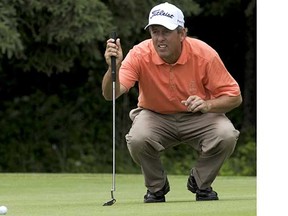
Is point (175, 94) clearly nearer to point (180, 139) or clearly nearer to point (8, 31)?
point (180, 139)

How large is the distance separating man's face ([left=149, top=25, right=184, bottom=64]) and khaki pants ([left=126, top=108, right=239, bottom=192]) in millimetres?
531

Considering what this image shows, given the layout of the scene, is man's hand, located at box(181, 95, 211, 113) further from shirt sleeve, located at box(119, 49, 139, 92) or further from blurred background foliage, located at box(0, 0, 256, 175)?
blurred background foliage, located at box(0, 0, 256, 175)

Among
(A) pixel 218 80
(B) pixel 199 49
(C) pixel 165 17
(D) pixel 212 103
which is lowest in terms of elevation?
(D) pixel 212 103

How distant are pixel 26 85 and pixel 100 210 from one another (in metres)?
15.4

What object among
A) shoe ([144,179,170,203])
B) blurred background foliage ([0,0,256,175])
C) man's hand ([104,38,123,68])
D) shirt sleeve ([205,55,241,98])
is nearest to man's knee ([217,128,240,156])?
shirt sleeve ([205,55,241,98])

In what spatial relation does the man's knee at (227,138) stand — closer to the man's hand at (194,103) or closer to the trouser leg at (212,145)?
the trouser leg at (212,145)

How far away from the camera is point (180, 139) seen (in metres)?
8.28

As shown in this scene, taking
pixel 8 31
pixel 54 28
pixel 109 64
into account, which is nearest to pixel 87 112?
pixel 54 28

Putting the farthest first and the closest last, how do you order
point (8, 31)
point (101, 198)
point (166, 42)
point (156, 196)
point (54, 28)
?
point (54, 28), point (8, 31), point (101, 198), point (156, 196), point (166, 42)

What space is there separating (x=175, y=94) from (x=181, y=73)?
0.18 metres

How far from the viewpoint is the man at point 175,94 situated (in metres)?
7.71

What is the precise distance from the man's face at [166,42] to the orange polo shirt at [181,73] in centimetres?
6

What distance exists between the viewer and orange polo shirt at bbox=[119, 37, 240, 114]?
7785mm
